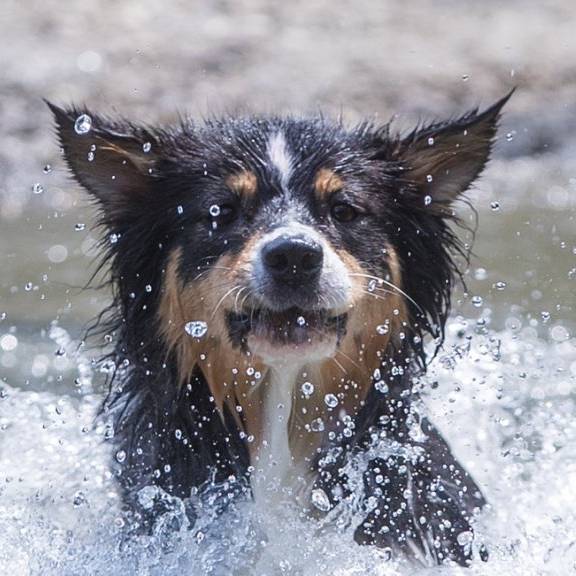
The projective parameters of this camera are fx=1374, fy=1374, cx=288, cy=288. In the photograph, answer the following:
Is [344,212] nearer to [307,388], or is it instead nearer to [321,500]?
[307,388]

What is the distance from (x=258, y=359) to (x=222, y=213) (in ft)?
1.57

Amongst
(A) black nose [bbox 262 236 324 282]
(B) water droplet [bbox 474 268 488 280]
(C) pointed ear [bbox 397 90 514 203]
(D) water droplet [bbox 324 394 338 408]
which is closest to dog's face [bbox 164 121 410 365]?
(A) black nose [bbox 262 236 324 282]

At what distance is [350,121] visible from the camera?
9578 millimetres

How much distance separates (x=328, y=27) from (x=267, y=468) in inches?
281

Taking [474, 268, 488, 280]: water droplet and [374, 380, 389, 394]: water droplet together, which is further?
[474, 268, 488, 280]: water droplet

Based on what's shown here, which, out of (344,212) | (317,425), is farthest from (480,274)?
(344,212)

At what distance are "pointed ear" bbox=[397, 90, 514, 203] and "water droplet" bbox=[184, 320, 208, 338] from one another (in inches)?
→ 34.1

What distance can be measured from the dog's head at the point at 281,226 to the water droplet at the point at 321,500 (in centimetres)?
47

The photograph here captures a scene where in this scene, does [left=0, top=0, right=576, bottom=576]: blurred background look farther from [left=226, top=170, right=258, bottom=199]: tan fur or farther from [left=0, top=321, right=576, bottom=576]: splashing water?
[left=226, top=170, right=258, bottom=199]: tan fur

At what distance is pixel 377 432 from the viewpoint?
4.64m

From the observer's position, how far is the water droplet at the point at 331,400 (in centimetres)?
457

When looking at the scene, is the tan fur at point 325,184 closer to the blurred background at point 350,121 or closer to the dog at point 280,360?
the dog at point 280,360

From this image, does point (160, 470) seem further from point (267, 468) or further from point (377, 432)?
point (377, 432)

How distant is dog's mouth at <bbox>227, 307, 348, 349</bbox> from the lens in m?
4.23
